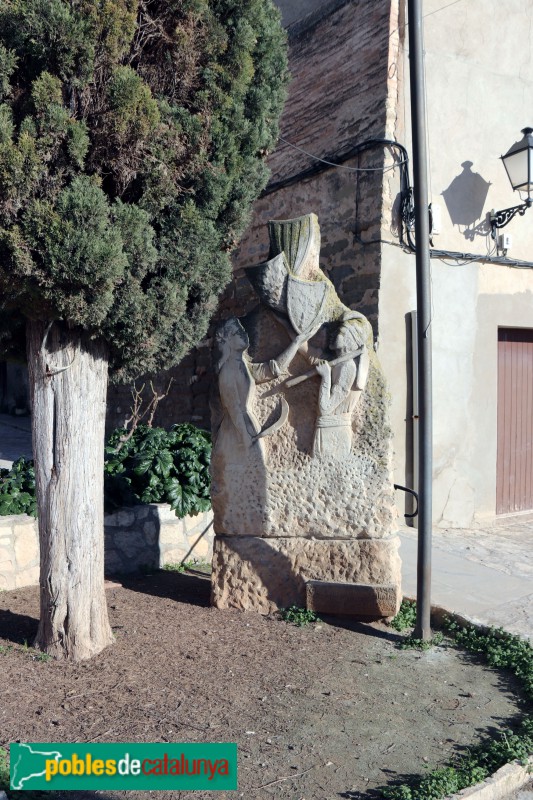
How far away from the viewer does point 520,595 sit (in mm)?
5230

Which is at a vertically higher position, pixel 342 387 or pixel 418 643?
pixel 342 387

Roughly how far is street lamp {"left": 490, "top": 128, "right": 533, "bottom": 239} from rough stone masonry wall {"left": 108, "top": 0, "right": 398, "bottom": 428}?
135cm

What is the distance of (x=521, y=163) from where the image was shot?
724cm

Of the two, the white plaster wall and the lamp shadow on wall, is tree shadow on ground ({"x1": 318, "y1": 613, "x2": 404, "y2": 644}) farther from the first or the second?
the lamp shadow on wall

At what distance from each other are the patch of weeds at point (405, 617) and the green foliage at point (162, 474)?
1.97 metres

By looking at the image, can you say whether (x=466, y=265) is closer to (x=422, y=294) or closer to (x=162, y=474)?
(x=422, y=294)

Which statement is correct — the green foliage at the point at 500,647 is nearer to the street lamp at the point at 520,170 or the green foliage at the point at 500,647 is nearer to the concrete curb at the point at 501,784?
the concrete curb at the point at 501,784

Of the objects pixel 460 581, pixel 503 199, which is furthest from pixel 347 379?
pixel 503 199

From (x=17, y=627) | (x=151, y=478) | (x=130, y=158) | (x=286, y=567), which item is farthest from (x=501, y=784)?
(x=151, y=478)

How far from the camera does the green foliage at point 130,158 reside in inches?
136

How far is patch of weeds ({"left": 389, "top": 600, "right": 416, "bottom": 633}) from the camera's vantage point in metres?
4.55

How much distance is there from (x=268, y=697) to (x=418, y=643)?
1143 millimetres

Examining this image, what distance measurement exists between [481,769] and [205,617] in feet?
7.13

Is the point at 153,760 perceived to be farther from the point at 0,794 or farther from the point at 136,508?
the point at 136,508
